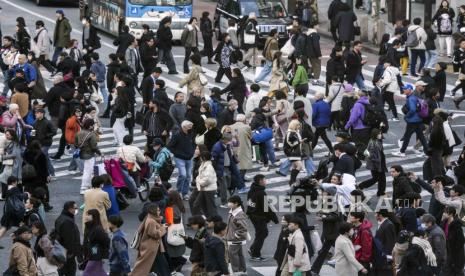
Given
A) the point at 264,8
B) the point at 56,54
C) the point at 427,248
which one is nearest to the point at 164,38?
the point at 56,54

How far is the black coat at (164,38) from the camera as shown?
3962 cm

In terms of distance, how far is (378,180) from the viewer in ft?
89.8

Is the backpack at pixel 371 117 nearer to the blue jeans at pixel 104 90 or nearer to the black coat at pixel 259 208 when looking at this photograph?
the black coat at pixel 259 208

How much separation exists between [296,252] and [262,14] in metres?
24.6

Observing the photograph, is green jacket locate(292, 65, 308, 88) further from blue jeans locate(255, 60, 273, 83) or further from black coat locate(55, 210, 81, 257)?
black coat locate(55, 210, 81, 257)

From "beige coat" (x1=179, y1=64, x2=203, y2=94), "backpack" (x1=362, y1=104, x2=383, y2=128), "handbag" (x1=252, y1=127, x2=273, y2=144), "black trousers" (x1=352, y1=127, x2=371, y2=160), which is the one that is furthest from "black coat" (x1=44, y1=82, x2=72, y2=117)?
"backpack" (x1=362, y1=104, x2=383, y2=128)

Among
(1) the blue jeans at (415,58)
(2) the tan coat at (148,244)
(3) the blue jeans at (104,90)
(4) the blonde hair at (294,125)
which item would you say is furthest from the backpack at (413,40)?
(2) the tan coat at (148,244)

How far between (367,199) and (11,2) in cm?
3235

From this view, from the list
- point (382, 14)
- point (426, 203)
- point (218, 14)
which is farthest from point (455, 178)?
point (382, 14)

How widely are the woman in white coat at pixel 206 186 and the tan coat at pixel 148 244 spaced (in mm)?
3645

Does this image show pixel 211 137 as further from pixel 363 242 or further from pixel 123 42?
pixel 123 42

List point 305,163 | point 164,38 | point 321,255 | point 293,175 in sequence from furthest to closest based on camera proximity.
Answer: point 164,38 → point 305,163 → point 293,175 → point 321,255

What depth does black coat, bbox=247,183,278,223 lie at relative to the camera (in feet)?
75.7

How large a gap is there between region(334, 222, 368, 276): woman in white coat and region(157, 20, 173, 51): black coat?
19.5 m
